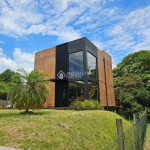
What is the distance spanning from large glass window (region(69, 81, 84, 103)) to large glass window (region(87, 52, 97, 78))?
1583 millimetres

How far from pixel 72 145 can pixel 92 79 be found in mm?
11830

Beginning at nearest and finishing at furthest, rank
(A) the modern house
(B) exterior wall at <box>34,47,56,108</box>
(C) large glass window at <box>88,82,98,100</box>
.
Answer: (A) the modern house
(C) large glass window at <box>88,82,98,100</box>
(B) exterior wall at <box>34,47,56,108</box>

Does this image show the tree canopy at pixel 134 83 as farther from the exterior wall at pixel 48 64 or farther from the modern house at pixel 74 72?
the exterior wall at pixel 48 64

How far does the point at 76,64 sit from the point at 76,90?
2.78 m

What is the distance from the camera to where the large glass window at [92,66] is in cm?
1725

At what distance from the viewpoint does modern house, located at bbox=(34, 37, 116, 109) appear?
54.8 ft

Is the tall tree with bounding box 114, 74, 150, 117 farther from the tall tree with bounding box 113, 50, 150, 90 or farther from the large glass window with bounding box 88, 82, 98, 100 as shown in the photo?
the large glass window with bounding box 88, 82, 98, 100
